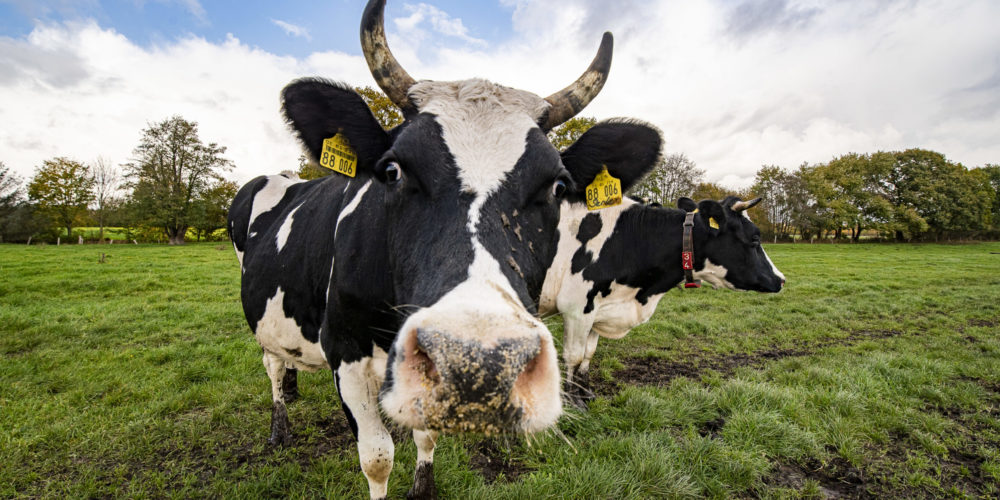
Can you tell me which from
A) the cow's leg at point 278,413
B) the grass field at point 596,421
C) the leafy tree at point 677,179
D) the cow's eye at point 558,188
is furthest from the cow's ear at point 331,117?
the leafy tree at point 677,179

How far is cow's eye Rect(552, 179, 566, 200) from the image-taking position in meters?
2.02

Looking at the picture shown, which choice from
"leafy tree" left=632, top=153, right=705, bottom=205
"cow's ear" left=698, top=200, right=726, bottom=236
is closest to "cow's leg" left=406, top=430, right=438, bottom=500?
"cow's ear" left=698, top=200, right=726, bottom=236

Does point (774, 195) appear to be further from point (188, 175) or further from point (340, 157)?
point (188, 175)

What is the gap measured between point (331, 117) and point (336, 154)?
199mm

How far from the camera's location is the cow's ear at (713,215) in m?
5.46

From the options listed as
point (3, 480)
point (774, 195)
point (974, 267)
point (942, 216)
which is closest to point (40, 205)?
point (3, 480)

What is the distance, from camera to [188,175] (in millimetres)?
36750

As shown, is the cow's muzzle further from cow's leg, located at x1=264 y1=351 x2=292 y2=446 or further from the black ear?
the black ear

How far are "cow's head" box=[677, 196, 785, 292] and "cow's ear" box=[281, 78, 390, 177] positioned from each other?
4774 mm

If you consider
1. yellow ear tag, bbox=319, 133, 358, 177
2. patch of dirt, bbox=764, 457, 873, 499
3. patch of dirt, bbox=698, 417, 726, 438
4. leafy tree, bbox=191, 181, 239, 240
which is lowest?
patch of dirt, bbox=764, 457, 873, 499

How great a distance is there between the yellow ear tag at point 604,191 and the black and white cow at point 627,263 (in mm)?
2311

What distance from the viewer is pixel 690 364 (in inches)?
236

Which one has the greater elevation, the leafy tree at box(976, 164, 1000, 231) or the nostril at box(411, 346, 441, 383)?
the leafy tree at box(976, 164, 1000, 231)

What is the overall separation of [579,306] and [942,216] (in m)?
56.0
